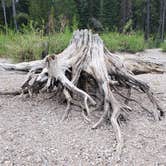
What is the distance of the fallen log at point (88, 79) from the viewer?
3.55 metres

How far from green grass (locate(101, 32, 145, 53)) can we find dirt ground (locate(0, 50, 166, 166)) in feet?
19.3

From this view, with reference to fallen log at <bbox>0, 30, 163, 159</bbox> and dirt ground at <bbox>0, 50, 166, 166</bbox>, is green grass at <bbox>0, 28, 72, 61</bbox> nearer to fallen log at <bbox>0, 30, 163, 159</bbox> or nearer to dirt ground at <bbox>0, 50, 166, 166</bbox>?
fallen log at <bbox>0, 30, 163, 159</bbox>

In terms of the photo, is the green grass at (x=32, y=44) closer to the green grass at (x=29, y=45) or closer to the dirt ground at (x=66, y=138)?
the green grass at (x=29, y=45)

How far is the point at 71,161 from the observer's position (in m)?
2.61

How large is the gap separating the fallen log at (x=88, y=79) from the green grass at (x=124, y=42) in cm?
504

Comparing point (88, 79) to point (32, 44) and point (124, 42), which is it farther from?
point (124, 42)

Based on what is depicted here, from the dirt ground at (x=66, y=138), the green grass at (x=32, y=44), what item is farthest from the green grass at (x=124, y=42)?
the dirt ground at (x=66, y=138)

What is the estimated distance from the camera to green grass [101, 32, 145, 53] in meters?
9.67

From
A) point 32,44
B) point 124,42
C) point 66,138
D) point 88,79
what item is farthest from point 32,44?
point 66,138

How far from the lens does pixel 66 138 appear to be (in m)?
2.97

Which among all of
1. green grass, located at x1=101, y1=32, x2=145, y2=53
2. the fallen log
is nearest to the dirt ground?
the fallen log

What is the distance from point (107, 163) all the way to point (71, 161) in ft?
0.92

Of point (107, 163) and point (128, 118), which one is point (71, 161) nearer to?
point (107, 163)

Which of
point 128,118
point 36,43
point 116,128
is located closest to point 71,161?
point 116,128
